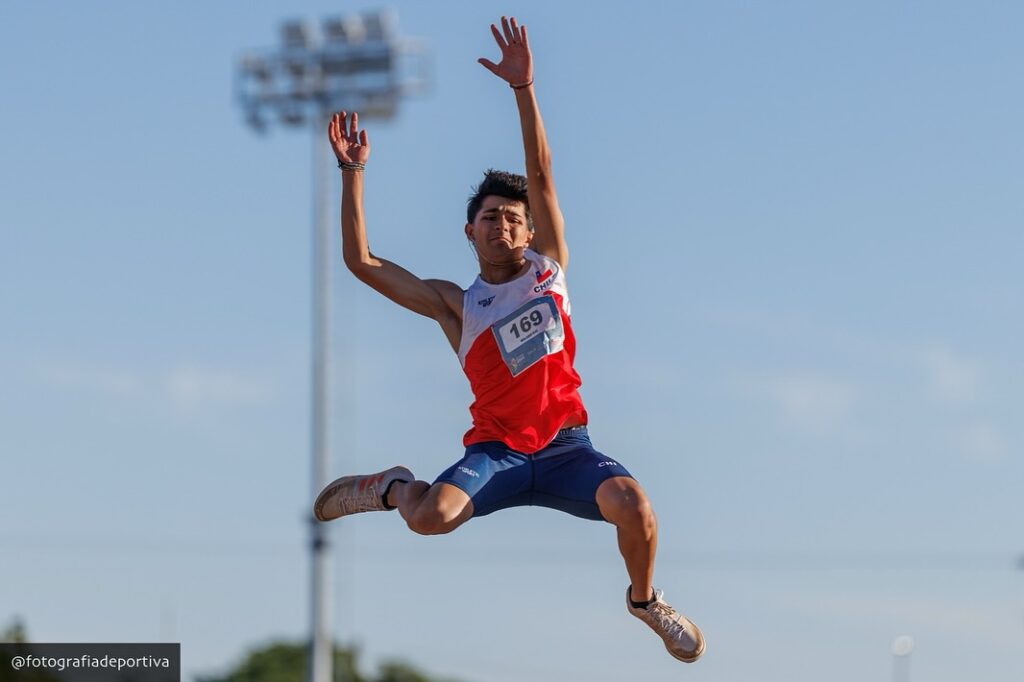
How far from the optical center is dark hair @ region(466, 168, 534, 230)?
437 inches

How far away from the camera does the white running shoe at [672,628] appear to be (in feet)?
35.3

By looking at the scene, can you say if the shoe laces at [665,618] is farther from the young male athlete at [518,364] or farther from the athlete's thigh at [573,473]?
the athlete's thigh at [573,473]

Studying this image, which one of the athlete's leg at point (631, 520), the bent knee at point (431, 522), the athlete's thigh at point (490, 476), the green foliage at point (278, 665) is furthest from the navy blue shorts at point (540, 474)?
the green foliage at point (278, 665)

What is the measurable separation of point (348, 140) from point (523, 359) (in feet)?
5.53

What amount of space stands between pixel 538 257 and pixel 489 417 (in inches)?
37.7

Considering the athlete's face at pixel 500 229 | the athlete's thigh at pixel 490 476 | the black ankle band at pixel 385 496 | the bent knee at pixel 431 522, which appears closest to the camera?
the bent knee at pixel 431 522

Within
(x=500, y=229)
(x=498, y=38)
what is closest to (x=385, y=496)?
(x=500, y=229)

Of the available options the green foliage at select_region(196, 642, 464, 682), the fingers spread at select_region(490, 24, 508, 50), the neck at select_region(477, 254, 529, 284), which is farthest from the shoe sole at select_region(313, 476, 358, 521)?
the green foliage at select_region(196, 642, 464, 682)

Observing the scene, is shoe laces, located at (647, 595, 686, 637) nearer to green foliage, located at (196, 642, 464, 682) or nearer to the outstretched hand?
the outstretched hand

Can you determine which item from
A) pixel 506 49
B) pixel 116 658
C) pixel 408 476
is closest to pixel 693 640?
pixel 408 476

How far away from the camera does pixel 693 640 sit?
10773mm

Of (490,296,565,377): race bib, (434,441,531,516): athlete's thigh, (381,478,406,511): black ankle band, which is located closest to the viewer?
(434,441,531,516): athlete's thigh

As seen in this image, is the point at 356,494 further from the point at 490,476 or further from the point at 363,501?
the point at 490,476

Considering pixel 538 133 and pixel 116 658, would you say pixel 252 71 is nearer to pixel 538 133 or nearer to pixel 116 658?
pixel 116 658
